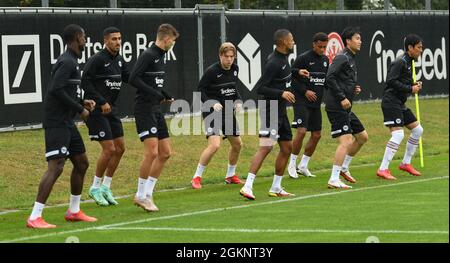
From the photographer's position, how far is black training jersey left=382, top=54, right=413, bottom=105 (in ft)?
65.0

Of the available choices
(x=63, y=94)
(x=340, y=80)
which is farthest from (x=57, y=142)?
(x=340, y=80)

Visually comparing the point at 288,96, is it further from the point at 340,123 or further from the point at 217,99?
the point at 217,99

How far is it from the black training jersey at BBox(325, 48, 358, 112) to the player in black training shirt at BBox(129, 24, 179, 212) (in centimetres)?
357

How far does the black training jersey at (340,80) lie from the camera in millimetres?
18750

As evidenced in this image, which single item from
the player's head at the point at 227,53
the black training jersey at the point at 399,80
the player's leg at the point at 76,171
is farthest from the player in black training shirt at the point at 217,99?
the player's leg at the point at 76,171

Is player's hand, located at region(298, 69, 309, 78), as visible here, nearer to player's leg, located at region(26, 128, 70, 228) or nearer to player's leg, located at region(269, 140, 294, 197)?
player's leg, located at region(269, 140, 294, 197)

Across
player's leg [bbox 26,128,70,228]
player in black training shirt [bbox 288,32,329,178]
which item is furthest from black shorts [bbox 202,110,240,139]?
player's leg [bbox 26,128,70,228]

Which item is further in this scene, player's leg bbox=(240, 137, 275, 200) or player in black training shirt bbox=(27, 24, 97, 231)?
player's leg bbox=(240, 137, 275, 200)

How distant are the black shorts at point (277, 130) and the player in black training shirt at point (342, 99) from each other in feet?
5.63

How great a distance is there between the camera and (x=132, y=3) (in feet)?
84.8
